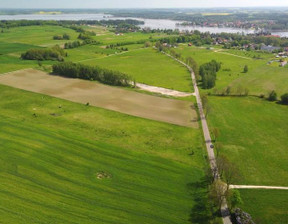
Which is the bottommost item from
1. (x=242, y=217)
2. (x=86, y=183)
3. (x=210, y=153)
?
(x=86, y=183)

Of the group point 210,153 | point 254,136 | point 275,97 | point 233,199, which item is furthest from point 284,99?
point 233,199

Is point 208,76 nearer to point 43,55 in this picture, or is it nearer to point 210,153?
point 210,153

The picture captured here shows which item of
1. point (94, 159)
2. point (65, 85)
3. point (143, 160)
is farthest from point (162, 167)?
point (65, 85)

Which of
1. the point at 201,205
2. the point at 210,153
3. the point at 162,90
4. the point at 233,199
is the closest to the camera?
the point at 233,199

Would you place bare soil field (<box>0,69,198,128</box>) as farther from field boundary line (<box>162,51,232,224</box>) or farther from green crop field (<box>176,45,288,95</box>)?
green crop field (<box>176,45,288,95</box>)

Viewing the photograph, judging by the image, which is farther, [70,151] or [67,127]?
[67,127]

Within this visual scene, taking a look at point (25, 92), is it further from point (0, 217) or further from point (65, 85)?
point (0, 217)
